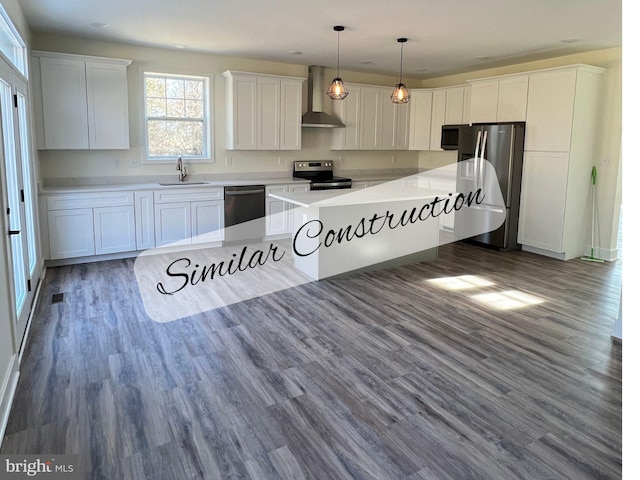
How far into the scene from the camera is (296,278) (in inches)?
204

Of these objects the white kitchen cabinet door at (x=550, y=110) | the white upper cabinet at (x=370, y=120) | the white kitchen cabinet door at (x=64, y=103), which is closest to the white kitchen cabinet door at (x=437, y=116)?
the white upper cabinet at (x=370, y=120)

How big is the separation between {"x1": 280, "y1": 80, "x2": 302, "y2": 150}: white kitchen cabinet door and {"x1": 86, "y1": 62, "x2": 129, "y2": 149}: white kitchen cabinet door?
2.16 m

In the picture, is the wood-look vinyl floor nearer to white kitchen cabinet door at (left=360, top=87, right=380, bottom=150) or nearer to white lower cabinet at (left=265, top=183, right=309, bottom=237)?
white lower cabinet at (left=265, top=183, right=309, bottom=237)

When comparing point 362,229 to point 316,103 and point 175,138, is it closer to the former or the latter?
point 316,103

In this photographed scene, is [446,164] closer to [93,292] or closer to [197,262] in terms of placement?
[197,262]

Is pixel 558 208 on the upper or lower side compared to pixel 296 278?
upper

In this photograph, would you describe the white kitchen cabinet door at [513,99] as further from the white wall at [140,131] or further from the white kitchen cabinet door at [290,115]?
the white kitchen cabinet door at [290,115]

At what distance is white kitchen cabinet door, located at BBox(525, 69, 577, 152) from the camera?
5.80m

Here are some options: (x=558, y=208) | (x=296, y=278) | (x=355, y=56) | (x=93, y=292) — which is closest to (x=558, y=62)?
(x=558, y=208)

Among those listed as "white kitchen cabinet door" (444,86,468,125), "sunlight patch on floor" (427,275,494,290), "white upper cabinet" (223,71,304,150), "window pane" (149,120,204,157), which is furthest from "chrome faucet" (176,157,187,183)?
"white kitchen cabinet door" (444,86,468,125)

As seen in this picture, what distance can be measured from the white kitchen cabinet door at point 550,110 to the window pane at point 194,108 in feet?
14.7

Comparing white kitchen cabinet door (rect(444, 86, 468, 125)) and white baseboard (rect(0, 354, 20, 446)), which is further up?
white kitchen cabinet door (rect(444, 86, 468, 125))

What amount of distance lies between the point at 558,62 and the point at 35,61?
21.3 ft

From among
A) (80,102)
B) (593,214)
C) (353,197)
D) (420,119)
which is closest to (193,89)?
(80,102)
